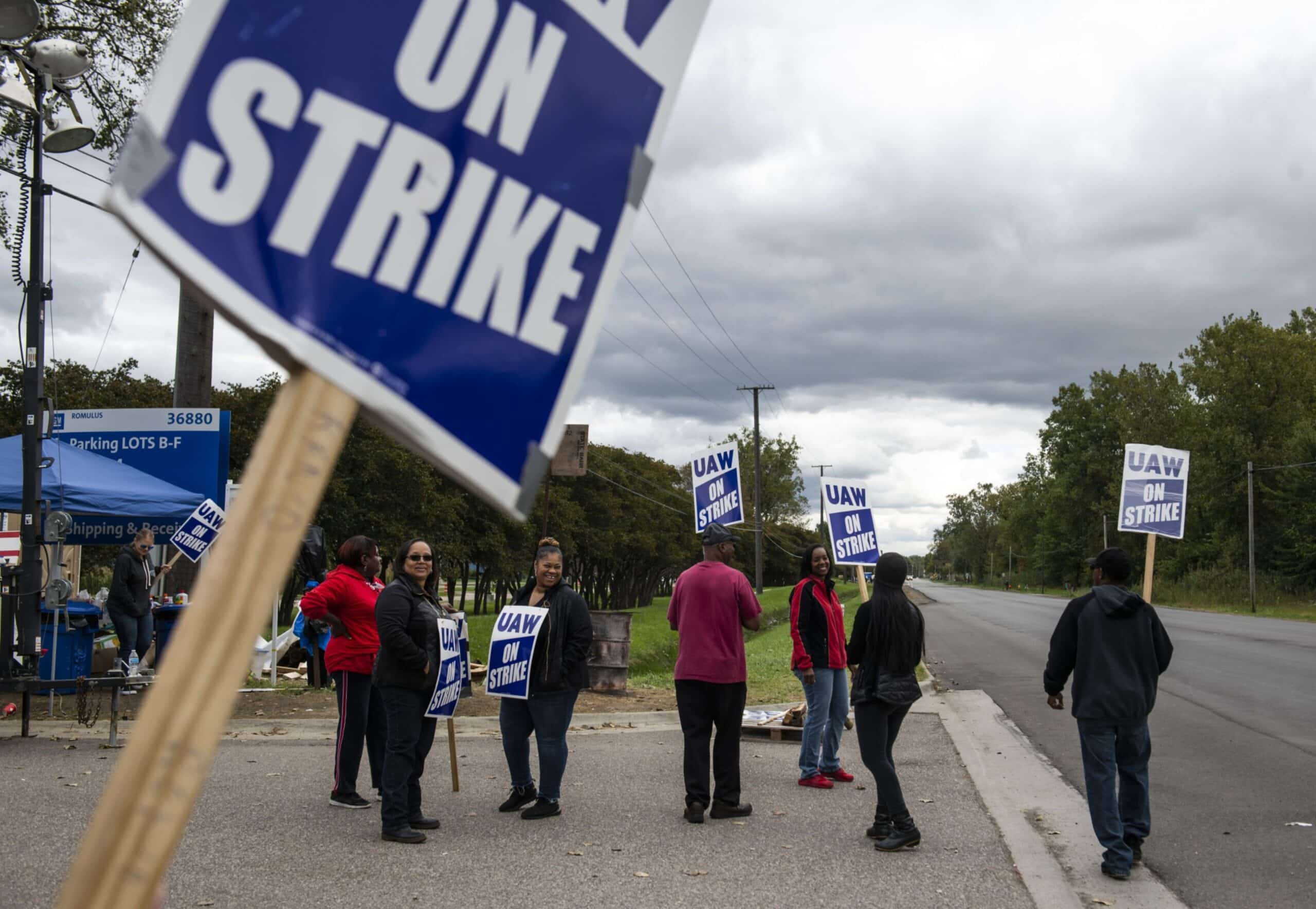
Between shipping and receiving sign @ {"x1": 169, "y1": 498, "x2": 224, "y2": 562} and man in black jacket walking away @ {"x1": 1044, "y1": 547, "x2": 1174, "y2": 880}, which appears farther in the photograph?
shipping and receiving sign @ {"x1": 169, "y1": 498, "x2": 224, "y2": 562}

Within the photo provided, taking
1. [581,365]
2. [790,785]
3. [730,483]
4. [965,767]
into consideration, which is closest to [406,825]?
[790,785]

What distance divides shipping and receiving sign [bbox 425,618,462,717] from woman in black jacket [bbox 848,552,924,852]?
2556 mm

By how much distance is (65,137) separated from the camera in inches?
404

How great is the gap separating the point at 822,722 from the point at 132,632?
8.91 meters

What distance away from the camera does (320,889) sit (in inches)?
214

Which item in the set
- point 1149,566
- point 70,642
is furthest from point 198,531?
point 1149,566

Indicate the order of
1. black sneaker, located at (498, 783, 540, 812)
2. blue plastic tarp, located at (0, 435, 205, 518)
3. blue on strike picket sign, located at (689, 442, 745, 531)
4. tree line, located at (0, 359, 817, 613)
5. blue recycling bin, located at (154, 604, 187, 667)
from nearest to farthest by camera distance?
black sneaker, located at (498, 783, 540, 812) → blue plastic tarp, located at (0, 435, 205, 518) → blue on strike picket sign, located at (689, 442, 745, 531) → blue recycling bin, located at (154, 604, 187, 667) → tree line, located at (0, 359, 817, 613)

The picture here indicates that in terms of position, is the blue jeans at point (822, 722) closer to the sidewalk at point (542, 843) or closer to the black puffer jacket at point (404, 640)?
the sidewalk at point (542, 843)

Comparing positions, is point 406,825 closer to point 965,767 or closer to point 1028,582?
point 965,767

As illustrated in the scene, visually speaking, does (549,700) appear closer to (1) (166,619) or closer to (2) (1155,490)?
(2) (1155,490)

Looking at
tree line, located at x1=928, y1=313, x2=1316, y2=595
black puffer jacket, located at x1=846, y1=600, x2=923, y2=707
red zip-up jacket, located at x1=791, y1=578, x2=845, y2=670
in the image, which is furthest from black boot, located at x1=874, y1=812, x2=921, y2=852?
tree line, located at x1=928, y1=313, x2=1316, y2=595

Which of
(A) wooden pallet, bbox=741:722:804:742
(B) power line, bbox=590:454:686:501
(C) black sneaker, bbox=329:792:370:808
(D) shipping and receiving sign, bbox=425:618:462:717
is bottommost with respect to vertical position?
(A) wooden pallet, bbox=741:722:804:742

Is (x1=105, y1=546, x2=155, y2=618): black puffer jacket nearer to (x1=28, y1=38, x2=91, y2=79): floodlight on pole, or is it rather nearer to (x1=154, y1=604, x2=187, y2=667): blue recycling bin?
(x1=154, y1=604, x2=187, y2=667): blue recycling bin

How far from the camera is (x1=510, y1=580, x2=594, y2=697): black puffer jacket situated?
716 centimetres
